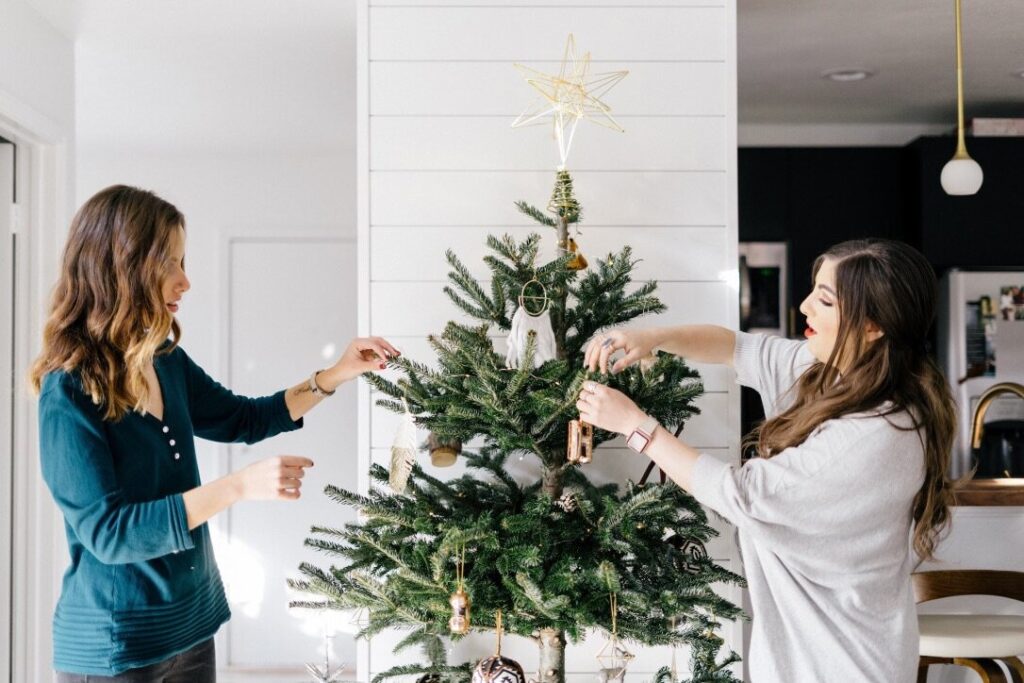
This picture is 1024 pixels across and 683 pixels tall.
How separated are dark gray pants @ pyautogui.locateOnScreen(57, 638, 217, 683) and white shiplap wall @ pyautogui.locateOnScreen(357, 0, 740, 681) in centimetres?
66

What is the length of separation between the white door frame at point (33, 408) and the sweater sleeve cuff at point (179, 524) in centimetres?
157

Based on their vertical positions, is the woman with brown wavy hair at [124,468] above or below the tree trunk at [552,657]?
above

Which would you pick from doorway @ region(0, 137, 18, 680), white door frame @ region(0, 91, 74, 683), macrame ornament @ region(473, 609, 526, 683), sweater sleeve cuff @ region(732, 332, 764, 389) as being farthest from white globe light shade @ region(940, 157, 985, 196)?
doorway @ region(0, 137, 18, 680)

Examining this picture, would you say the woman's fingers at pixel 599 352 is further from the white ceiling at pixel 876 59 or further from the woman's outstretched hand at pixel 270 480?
the white ceiling at pixel 876 59

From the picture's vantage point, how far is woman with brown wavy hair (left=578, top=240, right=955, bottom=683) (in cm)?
150

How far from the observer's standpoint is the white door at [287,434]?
4.75 metres

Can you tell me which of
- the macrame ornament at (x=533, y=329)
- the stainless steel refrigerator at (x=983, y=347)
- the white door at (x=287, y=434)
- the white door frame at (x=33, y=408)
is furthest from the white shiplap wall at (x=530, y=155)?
the white door at (x=287, y=434)

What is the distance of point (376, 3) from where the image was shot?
2.31m

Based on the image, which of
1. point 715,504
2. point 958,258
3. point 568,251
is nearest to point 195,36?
point 568,251

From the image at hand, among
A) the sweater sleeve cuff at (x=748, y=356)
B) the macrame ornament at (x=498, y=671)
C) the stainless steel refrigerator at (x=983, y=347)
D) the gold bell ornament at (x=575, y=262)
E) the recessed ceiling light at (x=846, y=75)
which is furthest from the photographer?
the stainless steel refrigerator at (x=983, y=347)

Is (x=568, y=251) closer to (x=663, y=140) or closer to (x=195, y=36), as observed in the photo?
(x=663, y=140)

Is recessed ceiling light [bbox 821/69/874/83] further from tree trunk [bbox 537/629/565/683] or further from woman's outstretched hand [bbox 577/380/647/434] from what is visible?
tree trunk [bbox 537/629/565/683]

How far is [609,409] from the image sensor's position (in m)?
1.59

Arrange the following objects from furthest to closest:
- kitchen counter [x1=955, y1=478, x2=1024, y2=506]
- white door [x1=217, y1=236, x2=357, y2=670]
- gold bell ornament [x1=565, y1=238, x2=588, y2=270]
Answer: white door [x1=217, y1=236, x2=357, y2=670], kitchen counter [x1=955, y1=478, x2=1024, y2=506], gold bell ornament [x1=565, y1=238, x2=588, y2=270]
